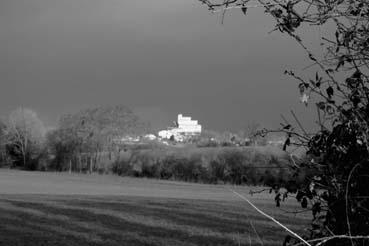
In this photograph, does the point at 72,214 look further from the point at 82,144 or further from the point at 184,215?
the point at 82,144

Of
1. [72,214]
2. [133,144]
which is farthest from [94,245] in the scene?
[133,144]

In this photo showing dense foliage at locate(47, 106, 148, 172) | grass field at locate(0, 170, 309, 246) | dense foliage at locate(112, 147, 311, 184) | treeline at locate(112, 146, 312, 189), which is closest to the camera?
grass field at locate(0, 170, 309, 246)

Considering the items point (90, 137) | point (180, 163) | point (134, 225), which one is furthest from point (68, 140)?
point (134, 225)

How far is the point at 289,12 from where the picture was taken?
3.02 m

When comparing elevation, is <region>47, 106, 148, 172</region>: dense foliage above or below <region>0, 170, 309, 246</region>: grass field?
above

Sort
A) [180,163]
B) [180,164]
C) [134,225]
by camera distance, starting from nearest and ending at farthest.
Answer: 1. [134,225]
2. [180,164]
3. [180,163]

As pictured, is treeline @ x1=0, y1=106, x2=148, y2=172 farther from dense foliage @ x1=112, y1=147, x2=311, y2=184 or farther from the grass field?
the grass field

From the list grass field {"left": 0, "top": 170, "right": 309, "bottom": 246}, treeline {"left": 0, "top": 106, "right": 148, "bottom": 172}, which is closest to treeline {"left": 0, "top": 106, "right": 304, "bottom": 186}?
treeline {"left": 0, "top": 106, "right": 148, "bottom": 172}

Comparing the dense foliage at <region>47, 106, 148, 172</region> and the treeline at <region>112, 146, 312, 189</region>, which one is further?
the dense foliage at <region>47, 106, 148, 172</region>

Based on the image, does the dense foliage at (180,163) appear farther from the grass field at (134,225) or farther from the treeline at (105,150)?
the grass field at (134,225)

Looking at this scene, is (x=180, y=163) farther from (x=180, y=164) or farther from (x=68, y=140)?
(x=68, y=140)

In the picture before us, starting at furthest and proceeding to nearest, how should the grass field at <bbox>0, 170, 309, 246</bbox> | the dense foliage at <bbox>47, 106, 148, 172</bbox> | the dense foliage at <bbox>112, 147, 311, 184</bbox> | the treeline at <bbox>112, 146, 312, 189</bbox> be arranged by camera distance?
the dense foliage at <bbox>47, 106, 148, 172</bbox> < the dense foliage at <bbox>112, 147, 311, 184</bbox> < the treeline at <bbox>112, 146, 312, 189</bbox> < the grass field at <bbox>0, 170, 309, 246</bbox>

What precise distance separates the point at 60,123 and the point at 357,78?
79212mm

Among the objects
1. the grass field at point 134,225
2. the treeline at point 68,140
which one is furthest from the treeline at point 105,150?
the grass field at point 134,225
